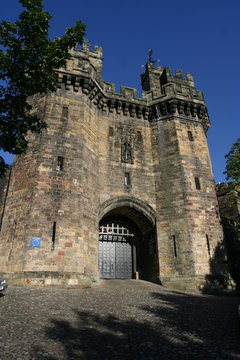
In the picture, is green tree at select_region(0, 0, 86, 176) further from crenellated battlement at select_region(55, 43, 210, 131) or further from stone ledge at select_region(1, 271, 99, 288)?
crenellated battlement at select_region(55, 43, 210, 131)

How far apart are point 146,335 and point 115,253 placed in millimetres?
10008

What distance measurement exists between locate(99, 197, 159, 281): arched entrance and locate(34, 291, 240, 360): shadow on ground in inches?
282

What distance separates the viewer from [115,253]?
15.1 meters

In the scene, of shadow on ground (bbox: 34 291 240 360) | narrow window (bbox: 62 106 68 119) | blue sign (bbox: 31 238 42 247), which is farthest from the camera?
narrow window (bbox: 62 106 68 119)

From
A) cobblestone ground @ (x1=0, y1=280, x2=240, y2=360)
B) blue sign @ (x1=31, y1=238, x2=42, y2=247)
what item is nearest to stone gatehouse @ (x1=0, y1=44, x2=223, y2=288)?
blue sign @ (x1=31, y1=238, x2=42, y2=247)

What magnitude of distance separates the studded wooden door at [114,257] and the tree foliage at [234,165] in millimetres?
6661

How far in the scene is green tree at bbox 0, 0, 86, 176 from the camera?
25.8ft

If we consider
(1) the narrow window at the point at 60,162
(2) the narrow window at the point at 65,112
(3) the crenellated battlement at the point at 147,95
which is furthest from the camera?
(3) the crenellated battlement at the point at 147,95

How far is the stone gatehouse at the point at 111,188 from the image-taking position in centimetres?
1101

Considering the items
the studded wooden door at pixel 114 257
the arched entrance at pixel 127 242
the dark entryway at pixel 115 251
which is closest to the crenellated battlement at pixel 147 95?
the arched entrance at pixel 127 242

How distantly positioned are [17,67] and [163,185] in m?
9.65

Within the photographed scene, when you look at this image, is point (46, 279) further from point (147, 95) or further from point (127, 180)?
point (147, 95)

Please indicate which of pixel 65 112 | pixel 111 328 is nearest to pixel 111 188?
pixel 65 112

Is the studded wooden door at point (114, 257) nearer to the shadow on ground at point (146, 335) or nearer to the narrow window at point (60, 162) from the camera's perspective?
the narrow window at point (60, 162)
